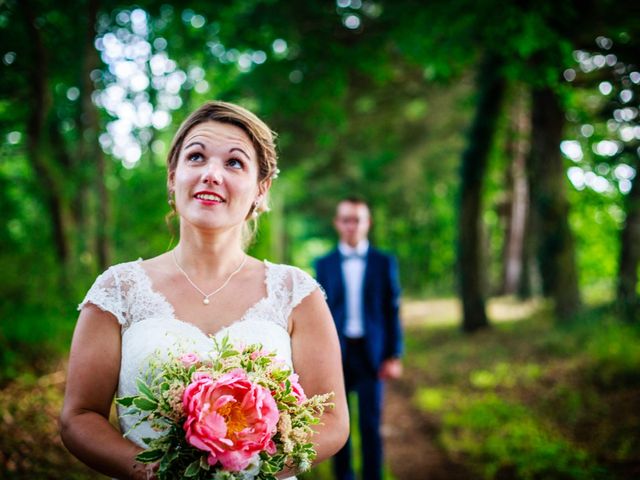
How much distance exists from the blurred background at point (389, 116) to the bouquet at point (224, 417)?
121 inches

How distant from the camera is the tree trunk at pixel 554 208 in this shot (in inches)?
389

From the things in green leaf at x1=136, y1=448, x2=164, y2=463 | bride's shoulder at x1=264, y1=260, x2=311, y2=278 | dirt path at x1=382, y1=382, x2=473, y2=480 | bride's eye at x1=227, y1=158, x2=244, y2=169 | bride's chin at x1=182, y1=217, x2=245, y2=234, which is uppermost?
bride's eye at x1=227, y1=158, x2=244, y2=169

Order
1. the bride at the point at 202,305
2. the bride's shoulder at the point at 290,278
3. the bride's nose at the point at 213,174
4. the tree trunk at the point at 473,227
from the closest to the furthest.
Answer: the bride at the point at 202,305, the bride's nose at the point at 213,174, the bride's shoulder at the point at 290,278, the tree trunk at the point at 473,227

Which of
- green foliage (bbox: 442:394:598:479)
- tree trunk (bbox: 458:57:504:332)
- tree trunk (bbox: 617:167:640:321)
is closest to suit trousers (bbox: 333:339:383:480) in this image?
green foliage (bbox: 442:394:598:479)

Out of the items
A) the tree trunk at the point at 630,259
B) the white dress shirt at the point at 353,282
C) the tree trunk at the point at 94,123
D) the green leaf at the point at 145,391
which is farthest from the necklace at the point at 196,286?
the tree trunk at the point at 630,259

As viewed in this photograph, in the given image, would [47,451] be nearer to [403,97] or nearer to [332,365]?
[332,365]

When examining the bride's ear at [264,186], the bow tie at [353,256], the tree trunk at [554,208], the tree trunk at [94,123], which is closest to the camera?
the bride's ear at [264,186]

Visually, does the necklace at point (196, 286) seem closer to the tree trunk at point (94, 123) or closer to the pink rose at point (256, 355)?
the pink rose at point (256, 355)

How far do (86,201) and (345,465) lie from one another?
640 cm

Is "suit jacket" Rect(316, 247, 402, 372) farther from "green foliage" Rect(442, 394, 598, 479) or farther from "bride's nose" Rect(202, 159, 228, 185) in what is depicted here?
"bride's nose" Rect(202, 159, 228, 185)

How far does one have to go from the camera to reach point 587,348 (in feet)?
26.2

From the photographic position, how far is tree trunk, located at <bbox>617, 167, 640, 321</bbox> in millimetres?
8500

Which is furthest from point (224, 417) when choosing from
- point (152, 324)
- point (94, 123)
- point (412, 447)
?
point (94, 123)

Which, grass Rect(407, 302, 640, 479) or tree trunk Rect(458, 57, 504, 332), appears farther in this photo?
tree trunk Rect(458, 57, 504, 332)
